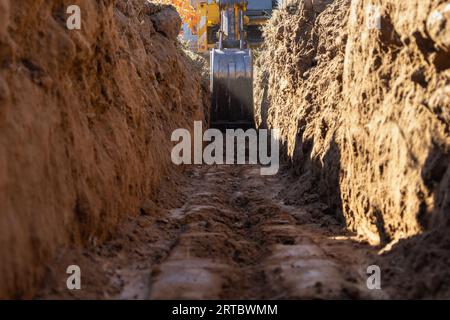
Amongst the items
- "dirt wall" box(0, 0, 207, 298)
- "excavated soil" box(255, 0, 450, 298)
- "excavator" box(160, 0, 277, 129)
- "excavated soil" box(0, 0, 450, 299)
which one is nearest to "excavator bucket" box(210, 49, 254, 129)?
"excavator" box(160, 0, 277, 129)

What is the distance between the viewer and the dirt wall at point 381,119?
4.36 meters

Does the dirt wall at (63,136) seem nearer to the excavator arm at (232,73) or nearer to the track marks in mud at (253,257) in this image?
the track marks in mud at (253,257)

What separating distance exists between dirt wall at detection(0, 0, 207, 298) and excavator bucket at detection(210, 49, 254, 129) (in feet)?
22.9

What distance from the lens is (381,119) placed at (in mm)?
5473

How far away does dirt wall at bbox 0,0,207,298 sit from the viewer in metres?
3.65

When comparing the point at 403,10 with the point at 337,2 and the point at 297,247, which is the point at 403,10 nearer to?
the point at 297,247

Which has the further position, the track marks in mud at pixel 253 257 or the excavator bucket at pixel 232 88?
the excavator bucket at pixel 232 88

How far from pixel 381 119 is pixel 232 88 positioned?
9.78 meters

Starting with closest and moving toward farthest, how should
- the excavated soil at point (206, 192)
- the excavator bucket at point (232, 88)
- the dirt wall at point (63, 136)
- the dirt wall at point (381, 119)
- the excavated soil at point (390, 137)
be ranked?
the dirt wall at point (63, 136)
the excavated soil at point (206, 192)
the excavated soil at point (390, 137)
the dirt wall at point (381, 119)
the excavator bucket at point (232, 88)

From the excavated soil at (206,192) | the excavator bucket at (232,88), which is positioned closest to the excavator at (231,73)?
the excavator bucket at (232,88)

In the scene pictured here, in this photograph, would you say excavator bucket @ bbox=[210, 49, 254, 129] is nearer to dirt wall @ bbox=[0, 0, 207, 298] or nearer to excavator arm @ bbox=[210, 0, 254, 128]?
excavator arm @ bbox=[210, 0, 254, 128]

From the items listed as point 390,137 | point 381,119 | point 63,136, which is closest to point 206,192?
point 381,119

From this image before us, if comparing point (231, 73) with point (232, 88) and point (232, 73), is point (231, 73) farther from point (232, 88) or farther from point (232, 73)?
point (232, 88)

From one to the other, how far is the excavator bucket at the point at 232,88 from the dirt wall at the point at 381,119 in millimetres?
5347
